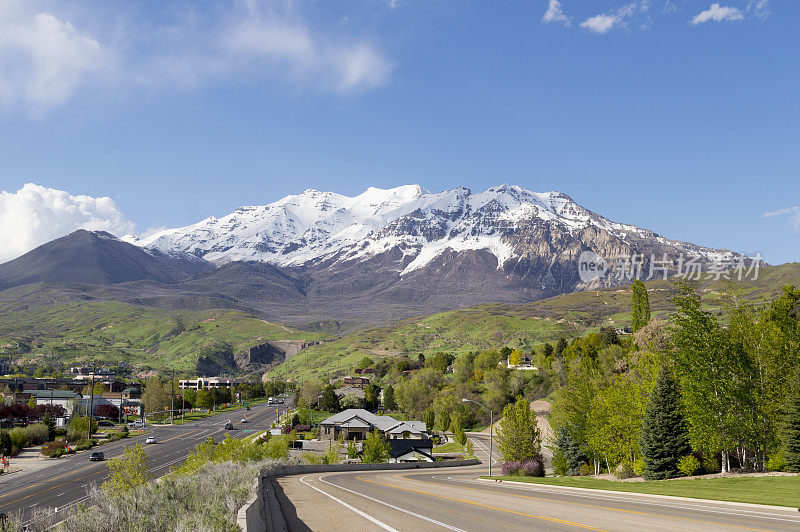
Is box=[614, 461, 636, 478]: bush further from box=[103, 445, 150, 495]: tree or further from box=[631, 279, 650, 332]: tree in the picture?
box=[631, 279, 650, 332]: tree

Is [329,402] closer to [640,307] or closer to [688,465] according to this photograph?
[640,307]

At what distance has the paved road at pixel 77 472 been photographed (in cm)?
5197

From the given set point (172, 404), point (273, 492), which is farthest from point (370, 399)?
point (273, 492)

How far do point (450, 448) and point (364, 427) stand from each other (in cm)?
2106

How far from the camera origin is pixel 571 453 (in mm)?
60875

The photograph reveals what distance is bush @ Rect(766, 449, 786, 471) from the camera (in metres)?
37.3

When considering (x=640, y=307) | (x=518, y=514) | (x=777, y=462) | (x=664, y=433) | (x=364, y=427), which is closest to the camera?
(x=518, y=514)

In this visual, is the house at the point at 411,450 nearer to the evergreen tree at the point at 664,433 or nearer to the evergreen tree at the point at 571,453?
the evergreen tree at the point at 571,453

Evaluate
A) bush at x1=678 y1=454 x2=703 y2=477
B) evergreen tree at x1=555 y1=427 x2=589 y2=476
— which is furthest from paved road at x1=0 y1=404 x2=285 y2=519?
evergreen tree at x1=555 y1=427 x2=589 y2=476

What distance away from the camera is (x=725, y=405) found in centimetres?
4025

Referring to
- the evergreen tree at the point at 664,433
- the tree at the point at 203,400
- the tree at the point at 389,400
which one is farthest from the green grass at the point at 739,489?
the tree at the point at 203,400

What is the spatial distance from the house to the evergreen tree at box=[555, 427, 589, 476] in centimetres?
4065

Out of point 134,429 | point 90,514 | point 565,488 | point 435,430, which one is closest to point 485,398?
point 435,430

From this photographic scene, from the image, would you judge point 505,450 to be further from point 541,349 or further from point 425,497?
point 541,349
